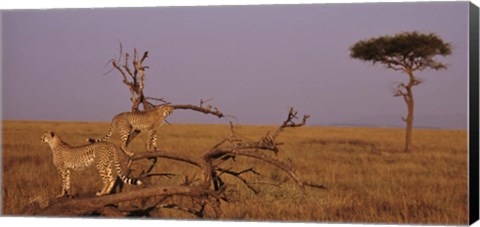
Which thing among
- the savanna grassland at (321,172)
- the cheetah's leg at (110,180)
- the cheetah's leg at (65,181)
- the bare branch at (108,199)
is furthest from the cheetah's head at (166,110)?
the cheetah's leg at (65,181)

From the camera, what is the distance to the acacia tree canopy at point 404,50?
11.9 metres

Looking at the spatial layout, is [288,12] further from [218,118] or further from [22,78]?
[22,78]

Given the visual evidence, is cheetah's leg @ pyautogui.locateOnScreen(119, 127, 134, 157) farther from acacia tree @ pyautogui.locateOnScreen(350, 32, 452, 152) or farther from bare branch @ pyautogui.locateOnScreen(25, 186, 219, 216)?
acacia tree @ pyautogui.locateOnScreen(350, 32, 452, 152)

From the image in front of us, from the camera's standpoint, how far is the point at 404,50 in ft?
40.7

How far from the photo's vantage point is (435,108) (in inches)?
470

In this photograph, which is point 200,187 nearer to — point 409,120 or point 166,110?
point 166,110

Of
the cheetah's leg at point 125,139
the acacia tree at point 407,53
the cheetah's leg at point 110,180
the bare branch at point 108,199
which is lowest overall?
the bare branch at point 108,199

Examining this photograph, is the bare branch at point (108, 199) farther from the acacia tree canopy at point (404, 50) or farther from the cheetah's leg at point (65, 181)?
the acacia tree canopy at point (404, 50)

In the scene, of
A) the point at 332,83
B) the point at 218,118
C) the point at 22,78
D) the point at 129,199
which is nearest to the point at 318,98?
the point at 332,83

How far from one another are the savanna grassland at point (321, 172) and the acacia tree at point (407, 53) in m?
0.38

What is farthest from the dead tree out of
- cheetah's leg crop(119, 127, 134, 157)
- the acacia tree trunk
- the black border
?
the black border

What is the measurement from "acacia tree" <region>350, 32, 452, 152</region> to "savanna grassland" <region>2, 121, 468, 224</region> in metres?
0.38

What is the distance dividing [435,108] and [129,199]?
3.15m

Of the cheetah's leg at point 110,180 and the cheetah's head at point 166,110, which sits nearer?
the cheetah's leg at point 110,180
